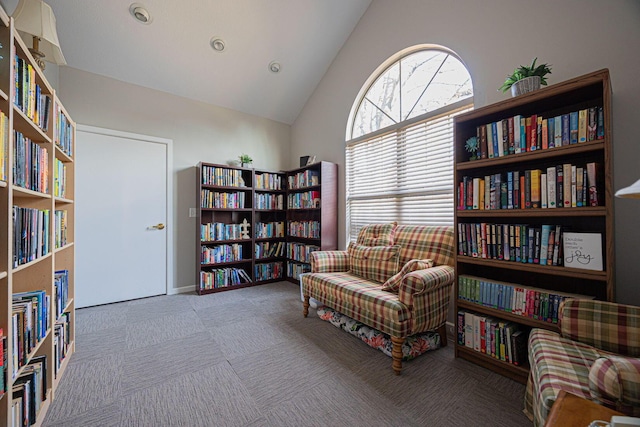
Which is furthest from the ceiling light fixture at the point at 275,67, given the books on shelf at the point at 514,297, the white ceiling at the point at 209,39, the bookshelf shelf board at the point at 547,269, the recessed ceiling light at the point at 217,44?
the books on shelf at the point at 514,297

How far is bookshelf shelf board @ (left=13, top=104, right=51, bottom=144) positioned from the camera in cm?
113

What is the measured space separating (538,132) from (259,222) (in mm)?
3535

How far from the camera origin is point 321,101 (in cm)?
397

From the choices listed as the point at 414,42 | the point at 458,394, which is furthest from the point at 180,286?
the point at 414,42

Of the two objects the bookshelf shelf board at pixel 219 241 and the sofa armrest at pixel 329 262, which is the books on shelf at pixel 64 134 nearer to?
the bookshelf shelf board at pixel 219 241

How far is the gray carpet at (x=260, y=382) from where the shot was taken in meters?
1.37

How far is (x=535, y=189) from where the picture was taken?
5.25ft

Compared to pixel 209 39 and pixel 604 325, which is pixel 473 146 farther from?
pixel 209 39

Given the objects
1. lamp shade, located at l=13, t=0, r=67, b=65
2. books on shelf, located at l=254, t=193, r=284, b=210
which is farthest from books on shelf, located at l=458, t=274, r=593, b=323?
lamp shade, located at l=13, t=0, r=67, b=65

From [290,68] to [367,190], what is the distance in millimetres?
2082

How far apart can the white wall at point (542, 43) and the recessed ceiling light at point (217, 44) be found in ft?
5.51

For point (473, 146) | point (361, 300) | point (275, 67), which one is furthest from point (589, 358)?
point (275, 67)

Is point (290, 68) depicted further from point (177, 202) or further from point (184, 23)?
point (177, 202)

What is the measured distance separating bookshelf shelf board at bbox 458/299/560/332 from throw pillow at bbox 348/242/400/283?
2.07ft
